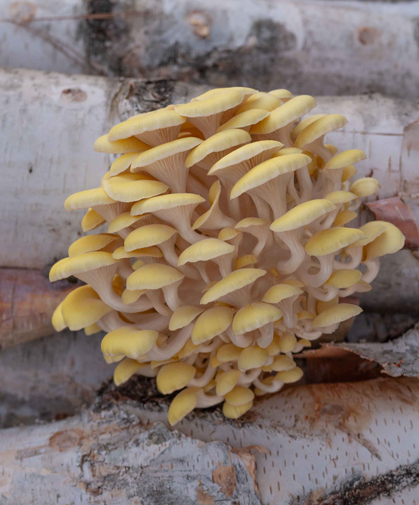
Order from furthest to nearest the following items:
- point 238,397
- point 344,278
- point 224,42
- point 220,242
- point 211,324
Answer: point 224,42, point 238,397, point 344,278, point 211,324, point 220,242

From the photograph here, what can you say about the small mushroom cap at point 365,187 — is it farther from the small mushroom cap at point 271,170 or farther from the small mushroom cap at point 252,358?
the small mushroom cap at point 252,358

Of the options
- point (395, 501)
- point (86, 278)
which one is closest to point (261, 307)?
point (86, 278)

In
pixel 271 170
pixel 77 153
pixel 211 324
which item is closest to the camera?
pixel 271 170

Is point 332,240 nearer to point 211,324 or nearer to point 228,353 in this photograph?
point 211,324

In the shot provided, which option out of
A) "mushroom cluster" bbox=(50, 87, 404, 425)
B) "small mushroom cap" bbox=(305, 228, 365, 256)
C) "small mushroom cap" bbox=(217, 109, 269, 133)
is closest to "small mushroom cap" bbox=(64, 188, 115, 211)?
"mushroom cluster" bbox=(50, 87, 404, 425)

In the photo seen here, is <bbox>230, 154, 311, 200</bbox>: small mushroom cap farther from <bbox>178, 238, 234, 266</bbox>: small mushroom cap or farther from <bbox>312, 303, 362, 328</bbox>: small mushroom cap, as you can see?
→ <bbox>312, 303, 362, 328</bbox>: small mushroom cap

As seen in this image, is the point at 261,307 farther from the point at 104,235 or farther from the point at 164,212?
the point at 104,235

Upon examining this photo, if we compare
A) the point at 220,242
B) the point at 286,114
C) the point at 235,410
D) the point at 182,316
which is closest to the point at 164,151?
the point at 220,242

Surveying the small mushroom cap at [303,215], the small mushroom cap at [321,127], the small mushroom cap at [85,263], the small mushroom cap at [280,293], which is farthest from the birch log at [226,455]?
the small mushroom cap at [321,127]
